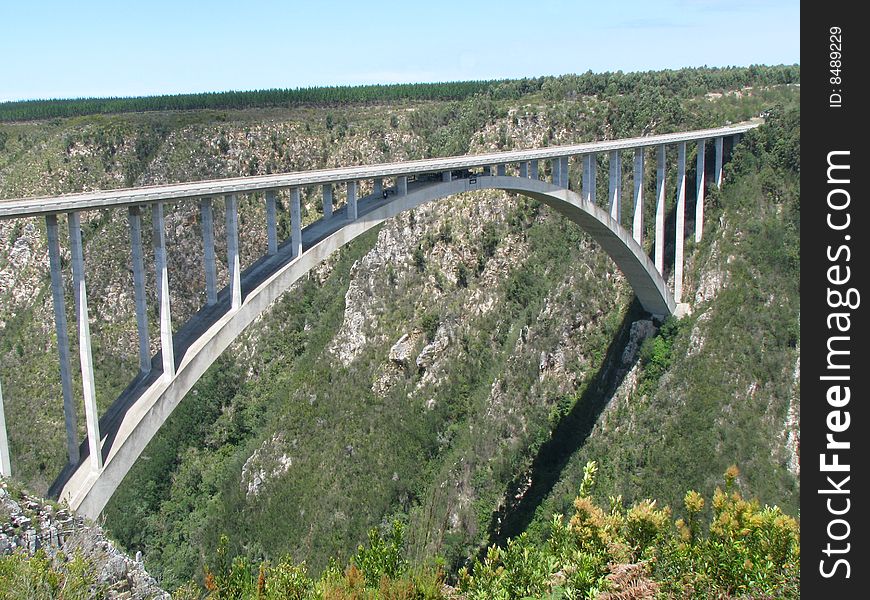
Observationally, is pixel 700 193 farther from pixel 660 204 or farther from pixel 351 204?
pixel 351 204

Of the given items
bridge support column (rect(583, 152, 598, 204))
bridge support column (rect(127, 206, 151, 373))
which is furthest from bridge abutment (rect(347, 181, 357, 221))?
bridge support column (rect(583, 152, 598, 204))

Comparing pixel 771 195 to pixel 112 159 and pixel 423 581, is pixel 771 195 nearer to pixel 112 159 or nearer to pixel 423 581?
pixel 423 581

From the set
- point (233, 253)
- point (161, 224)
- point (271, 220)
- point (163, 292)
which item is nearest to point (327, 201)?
point (271, 220)

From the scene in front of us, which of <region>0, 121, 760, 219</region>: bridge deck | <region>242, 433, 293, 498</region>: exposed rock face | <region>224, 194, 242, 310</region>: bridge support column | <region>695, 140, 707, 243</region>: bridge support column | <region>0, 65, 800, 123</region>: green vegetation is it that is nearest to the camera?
<region>0, 121, 760, 219</region>: bridge deck

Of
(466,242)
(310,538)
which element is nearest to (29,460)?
(310,538)

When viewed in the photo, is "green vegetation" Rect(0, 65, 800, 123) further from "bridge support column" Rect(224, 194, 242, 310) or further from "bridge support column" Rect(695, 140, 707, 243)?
"bridge support column" Rect(224, 194, 242, 310)
